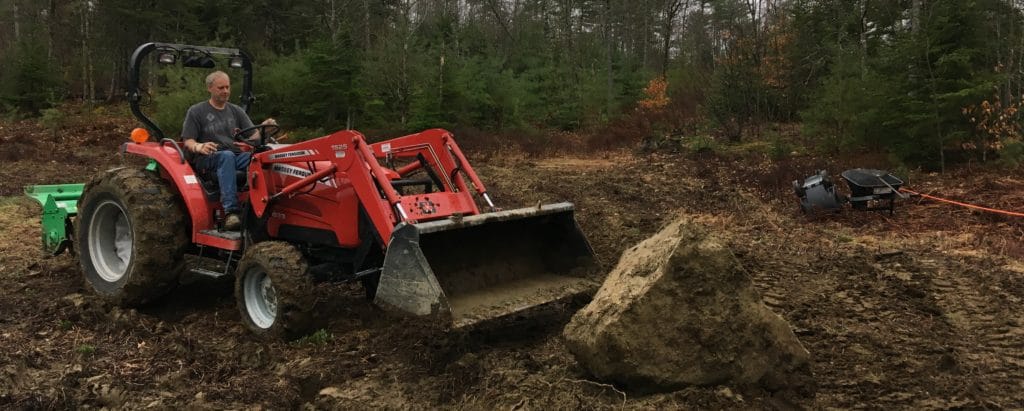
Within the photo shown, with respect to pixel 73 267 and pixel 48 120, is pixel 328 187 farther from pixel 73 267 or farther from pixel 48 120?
pixel 48 120

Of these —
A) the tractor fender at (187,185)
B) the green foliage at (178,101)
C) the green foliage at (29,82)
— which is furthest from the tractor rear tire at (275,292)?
the green foliage at (29,82)

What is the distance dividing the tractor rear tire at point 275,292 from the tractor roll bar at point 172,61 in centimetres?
187

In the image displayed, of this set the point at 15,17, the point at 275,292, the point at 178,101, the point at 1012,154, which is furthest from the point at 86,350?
the point at 15,17

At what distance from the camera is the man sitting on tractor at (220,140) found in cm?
535

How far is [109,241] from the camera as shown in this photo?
20.2ft

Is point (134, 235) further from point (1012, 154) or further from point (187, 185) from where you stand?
point (1012, 154)

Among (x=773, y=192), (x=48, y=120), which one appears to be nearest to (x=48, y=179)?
(x=48, y=120)

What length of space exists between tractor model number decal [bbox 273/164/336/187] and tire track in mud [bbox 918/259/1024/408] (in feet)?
13.5

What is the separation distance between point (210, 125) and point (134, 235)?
3.48 feet

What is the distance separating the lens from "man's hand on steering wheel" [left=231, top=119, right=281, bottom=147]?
18.0 feet

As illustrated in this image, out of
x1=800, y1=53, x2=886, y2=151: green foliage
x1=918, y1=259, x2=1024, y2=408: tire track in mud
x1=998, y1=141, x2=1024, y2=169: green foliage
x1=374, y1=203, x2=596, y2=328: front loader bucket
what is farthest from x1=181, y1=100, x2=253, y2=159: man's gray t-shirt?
x1=998, y1=141, x2=1024, y2=169: green foliage

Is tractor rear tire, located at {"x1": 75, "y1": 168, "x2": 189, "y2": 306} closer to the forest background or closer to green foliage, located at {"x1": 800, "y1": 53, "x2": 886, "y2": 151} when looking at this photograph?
the forest background

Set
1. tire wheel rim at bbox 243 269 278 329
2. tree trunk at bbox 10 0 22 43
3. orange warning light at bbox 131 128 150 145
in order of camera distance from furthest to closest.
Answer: tree trunk at bbox 10 0 22 43 < orange warning light at bbox 131 128 150 145 < tire wheel rim at bbox 243 269 278 329

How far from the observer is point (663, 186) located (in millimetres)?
11906
